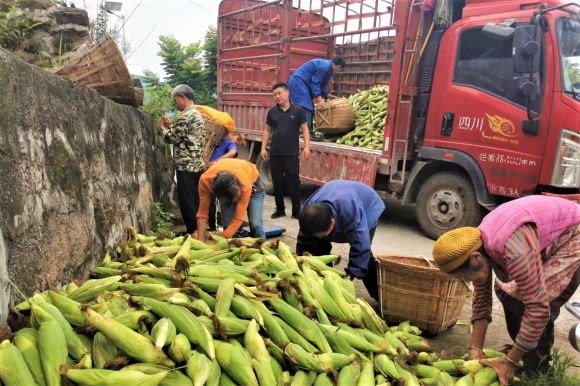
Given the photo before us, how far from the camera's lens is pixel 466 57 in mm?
5438

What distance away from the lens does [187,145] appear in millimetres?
4930

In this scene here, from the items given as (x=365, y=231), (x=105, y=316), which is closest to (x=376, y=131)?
(x=365, y=231)

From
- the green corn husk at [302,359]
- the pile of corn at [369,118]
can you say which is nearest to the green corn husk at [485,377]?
the green corn husk at [302,359]

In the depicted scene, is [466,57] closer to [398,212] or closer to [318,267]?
[398,212]

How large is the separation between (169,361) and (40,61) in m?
3.97

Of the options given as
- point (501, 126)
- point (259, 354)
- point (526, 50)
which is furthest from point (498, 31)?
point (259, 354)

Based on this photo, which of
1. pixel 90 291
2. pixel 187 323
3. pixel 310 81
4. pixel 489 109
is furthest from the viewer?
pixel 310 81

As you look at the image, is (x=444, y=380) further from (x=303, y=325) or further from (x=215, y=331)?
(x=215, y=331)

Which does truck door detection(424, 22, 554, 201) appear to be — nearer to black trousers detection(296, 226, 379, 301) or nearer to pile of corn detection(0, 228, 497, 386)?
black trousers detection(296, 226, 379, 301)

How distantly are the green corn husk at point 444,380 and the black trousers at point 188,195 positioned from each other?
11.0 ft

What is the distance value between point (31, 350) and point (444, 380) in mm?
1988

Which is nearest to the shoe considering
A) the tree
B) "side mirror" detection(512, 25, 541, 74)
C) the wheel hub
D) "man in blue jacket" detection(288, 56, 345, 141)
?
"man in blue jacket" detection(288, 56, 345, 141)

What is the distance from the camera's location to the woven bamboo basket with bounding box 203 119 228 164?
553 cm

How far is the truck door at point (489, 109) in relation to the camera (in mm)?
4914
